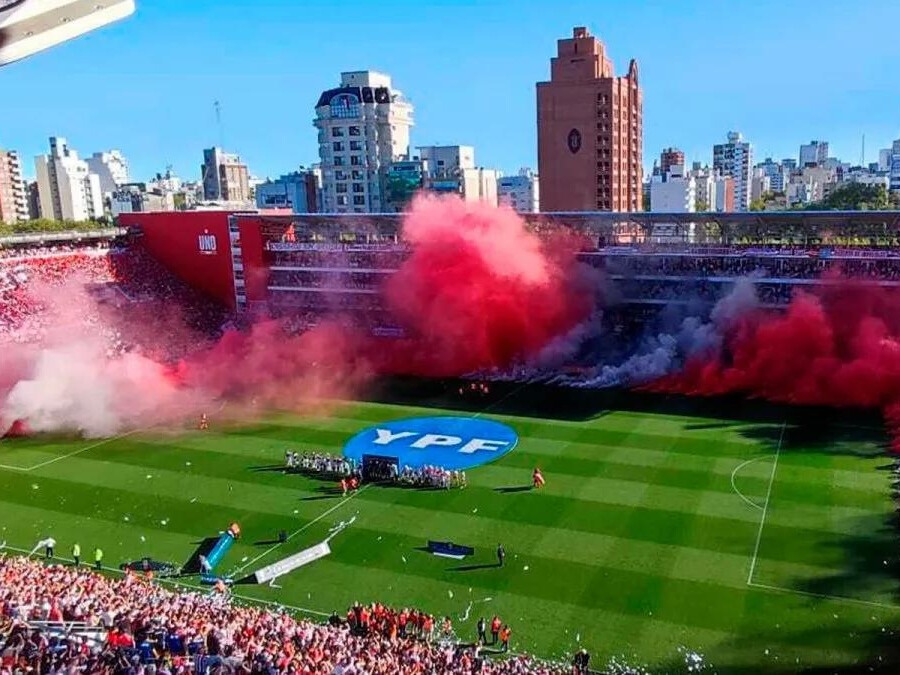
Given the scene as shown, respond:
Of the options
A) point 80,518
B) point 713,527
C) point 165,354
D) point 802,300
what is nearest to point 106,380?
point 165,354

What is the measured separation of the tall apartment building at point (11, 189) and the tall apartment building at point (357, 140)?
54.4 meters

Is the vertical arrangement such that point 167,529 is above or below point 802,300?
below

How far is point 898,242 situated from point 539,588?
1209 inches

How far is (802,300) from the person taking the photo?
35.1 m

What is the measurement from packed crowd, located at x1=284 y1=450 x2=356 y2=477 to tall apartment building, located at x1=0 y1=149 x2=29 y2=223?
104722 mm

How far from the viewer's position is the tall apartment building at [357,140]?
89.3 m

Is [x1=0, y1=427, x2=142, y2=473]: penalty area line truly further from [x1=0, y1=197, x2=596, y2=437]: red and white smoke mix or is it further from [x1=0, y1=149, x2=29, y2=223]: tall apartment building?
[x1=0, y1=149, x2=29, y2=223]: tall apartment building

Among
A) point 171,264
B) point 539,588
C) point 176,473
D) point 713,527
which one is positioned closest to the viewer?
point 539,588

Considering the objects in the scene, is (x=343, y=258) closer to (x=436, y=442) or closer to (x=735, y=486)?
(x=436, y=442)

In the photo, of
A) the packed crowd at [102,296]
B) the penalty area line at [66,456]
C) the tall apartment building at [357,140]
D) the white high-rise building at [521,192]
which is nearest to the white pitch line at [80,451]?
the penalty area line at [66,456]

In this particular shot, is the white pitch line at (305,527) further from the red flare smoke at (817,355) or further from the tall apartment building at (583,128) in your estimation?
the tall apartment building at (583,128)

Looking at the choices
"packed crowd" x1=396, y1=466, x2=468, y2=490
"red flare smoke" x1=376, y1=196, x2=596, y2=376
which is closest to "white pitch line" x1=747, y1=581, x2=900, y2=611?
"packed crowd" x1=396, y1=466, x2=468, y2=490

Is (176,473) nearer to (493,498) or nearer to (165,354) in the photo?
(493,498)

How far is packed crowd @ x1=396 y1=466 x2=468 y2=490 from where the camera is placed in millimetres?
25438
